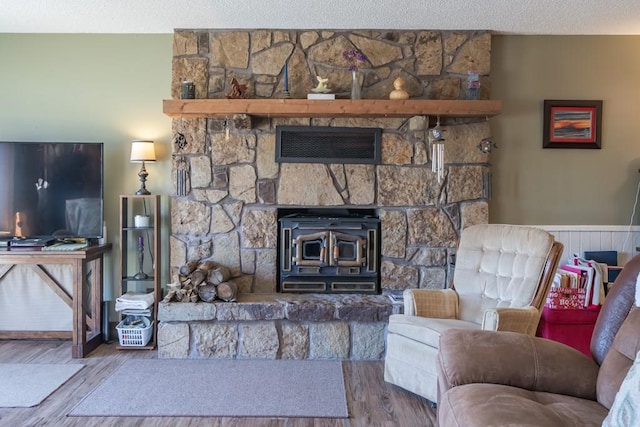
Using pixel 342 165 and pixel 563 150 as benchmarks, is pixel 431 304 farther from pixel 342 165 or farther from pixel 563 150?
pixel 563 150

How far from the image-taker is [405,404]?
289 centimetres

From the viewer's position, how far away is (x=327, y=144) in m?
3.96

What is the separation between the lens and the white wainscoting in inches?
160

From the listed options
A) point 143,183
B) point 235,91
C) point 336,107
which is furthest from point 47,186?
point 336,107

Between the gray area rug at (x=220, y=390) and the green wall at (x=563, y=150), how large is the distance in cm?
202

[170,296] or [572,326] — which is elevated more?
[170,296]

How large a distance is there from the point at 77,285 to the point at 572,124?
13.0ft

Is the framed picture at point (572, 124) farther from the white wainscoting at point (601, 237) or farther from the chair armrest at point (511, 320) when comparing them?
the chair armrest at point (511, 320)

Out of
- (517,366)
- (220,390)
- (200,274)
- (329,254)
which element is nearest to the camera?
(517,366)

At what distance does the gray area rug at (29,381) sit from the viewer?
285 centimetres

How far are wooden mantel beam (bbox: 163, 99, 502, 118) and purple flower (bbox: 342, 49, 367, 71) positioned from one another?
32 centimetres

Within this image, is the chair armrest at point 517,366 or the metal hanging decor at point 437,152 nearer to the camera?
the chair armrest at point 517,366

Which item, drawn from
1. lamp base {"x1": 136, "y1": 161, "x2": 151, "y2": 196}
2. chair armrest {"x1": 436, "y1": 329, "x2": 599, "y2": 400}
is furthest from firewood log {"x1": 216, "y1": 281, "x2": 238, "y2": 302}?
chair armrest {"x1": 436, "y1": 329, "x2": 599, "y2": 400}

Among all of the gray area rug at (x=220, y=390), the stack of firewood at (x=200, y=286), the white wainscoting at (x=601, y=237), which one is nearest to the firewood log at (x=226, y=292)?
the stack of firewood at (x=200, y=286)
